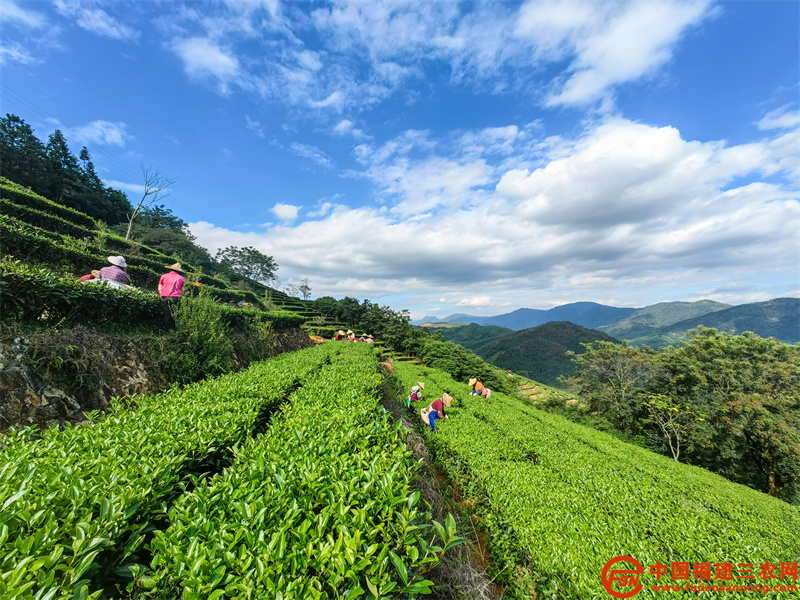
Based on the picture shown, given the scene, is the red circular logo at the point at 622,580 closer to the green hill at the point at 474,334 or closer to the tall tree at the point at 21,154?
the tall tree at the point at 21,154

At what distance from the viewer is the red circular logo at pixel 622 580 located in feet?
11.2

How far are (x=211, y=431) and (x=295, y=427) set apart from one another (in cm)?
83

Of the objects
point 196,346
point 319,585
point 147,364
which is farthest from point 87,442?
point 196,346

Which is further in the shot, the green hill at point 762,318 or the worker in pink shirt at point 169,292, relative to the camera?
the green hill at point 762,318

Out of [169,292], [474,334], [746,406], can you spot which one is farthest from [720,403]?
[474,334]

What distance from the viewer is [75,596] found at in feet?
3.80

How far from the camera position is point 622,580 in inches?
140

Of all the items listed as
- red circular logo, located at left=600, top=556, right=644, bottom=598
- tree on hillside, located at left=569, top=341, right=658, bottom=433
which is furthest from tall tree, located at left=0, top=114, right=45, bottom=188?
tree on hillside, located at left=569, top=341, right=658, bottom=433

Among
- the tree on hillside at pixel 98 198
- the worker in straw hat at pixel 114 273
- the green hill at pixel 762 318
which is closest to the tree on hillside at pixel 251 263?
the tree on hillside at pixel 98 198

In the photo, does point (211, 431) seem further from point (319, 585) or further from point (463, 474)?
point (463, 474)

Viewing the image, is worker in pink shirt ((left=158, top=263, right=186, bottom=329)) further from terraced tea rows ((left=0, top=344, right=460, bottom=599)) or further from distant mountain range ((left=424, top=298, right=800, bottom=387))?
distant mountain range ((left=424, top=298, right=800, bottom=387))

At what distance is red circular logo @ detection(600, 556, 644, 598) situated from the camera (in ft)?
11.2

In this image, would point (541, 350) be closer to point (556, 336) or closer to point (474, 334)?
point (556, 336)

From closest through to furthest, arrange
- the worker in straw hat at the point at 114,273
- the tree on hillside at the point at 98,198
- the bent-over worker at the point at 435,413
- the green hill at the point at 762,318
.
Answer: the worker in straw hat at the point at 114,273
the bent-over worker at the point at 435,413
the tree on hillside at the point at 98,198
the green hill at the point at 762,318
